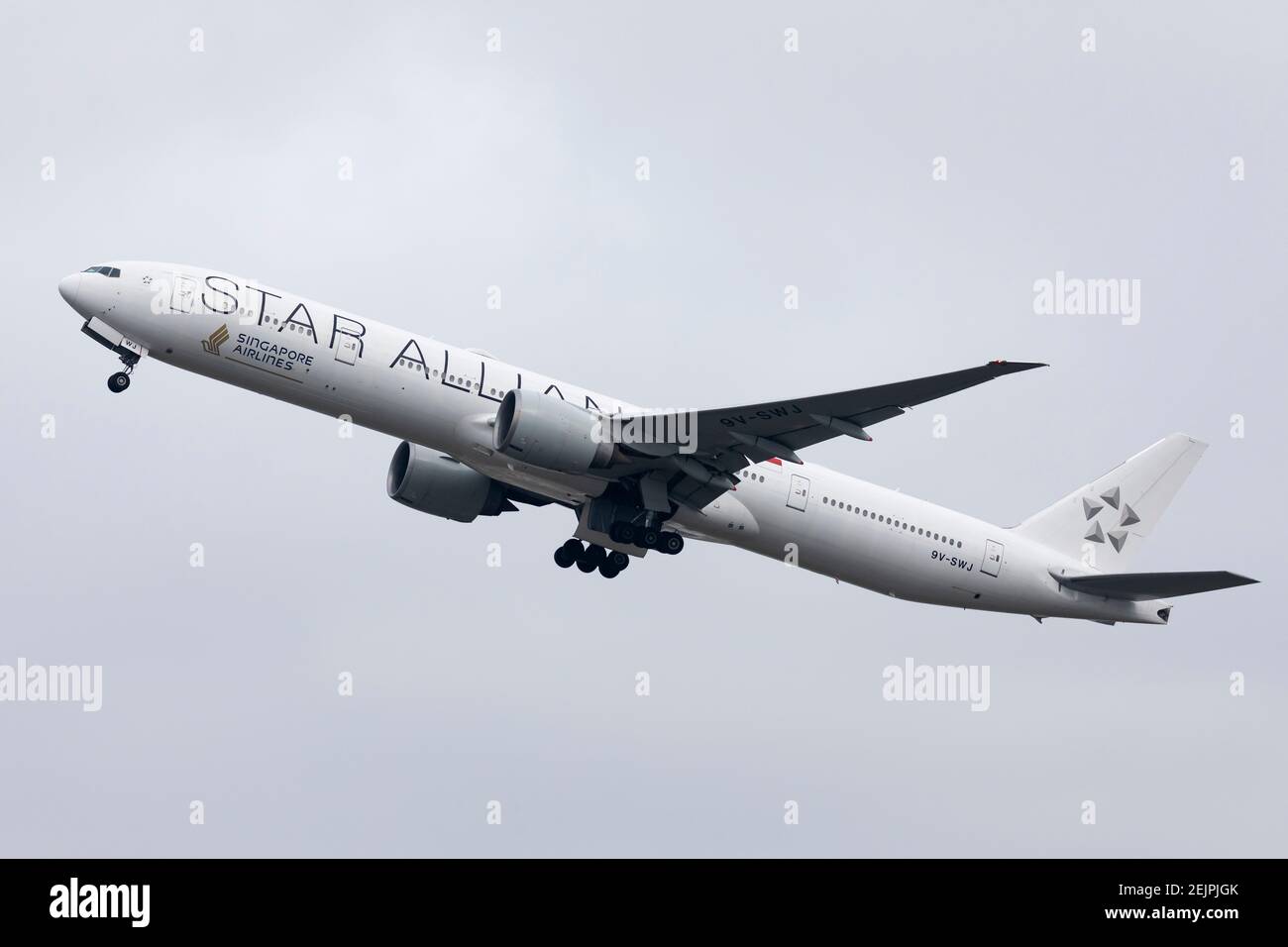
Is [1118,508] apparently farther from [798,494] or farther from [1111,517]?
[798,494]

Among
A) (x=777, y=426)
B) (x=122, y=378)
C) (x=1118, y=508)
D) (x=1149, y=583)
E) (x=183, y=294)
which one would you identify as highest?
(x=183, y=294)

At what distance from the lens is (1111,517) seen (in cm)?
4825

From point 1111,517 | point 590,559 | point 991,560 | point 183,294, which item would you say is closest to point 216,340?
point 183,294

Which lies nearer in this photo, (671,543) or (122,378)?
(122,378)

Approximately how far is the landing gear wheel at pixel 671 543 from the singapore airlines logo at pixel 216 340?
40.2 feet

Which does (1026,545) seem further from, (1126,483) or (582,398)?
(582,398)

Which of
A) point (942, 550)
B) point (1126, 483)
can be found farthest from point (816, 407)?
point (1126, 483)

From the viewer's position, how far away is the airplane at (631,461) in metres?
37.8

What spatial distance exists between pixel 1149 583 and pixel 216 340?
24803 mm

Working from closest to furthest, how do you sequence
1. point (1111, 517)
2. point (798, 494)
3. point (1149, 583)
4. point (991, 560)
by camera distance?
point (798, 494) → point (1149, 583) → point (991, 560) → point (1111, 517)

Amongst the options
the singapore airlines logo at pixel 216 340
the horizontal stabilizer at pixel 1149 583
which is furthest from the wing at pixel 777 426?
the singapore airlines logo at pixel 216 340

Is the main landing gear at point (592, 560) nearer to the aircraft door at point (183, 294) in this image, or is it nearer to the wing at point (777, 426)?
the wing at point (777, 426)

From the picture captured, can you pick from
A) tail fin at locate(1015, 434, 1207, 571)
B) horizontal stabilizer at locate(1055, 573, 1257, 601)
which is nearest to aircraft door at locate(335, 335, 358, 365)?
tail fin at locate(1015, 434, 1207, 571)

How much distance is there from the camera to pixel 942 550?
44.3 metres
